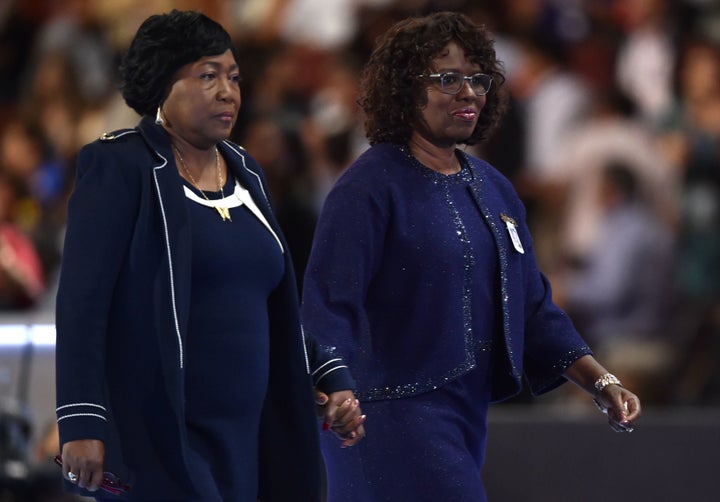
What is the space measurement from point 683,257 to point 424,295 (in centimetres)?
336

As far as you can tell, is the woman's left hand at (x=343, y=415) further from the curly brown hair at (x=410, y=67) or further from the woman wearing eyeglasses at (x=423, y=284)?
the curly brown hair at (x=410, y=67)

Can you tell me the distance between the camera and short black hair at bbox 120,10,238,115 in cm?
312

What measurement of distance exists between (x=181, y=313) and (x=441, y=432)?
0.94m

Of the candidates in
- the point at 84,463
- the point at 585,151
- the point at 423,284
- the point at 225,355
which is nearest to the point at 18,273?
the point at 585,151

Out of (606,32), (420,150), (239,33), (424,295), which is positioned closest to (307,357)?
(424,295)

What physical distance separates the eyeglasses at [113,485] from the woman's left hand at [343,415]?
0.55 m

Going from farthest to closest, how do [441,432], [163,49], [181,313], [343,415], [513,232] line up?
[513,232]
[441,432]
[343,415]
[163,49]
[181,313]

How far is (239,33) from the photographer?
7.90 m

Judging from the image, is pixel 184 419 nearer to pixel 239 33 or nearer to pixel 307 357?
pixel 307 357

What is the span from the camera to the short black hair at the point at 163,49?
3115mm

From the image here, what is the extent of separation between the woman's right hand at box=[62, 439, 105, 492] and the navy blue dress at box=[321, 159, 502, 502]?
0.98 metres

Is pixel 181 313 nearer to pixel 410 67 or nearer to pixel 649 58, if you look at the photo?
pixel 410 67

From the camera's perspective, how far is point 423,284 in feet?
12.1

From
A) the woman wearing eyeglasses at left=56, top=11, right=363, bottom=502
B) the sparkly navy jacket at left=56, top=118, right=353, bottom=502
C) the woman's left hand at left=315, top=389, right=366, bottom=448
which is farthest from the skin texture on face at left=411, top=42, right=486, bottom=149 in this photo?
the sparkly navy jacket at left=56, top=118, right=353, bottom=502
